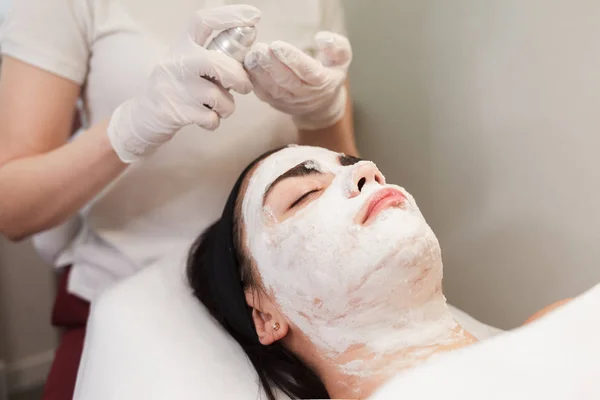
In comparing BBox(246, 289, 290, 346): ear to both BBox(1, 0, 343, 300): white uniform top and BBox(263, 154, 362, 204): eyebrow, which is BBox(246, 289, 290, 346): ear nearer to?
Result: BBox(263, 154, 362, 204): eyebrow

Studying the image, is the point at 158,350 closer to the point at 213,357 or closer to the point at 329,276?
the point at 213,357

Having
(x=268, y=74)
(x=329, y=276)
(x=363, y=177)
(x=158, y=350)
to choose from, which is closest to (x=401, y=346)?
(x=329, y=276)

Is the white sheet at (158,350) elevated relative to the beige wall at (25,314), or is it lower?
elevated

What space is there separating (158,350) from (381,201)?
1.40 ft

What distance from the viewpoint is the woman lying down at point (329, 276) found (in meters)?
0.71

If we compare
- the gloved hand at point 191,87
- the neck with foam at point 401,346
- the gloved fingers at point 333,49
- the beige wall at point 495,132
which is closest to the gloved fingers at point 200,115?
the gloved hand at point 191,87

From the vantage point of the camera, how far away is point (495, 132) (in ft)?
3.62

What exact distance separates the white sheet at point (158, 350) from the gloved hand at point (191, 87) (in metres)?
0.28

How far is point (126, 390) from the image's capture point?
765 millimetres

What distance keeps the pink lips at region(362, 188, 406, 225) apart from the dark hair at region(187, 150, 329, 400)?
23cm

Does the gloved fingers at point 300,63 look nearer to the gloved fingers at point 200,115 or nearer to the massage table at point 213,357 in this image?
the gloved fingers at point 200,115

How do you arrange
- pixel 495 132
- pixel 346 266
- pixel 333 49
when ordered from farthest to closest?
pixel 495 132, pixel 333 49, pixel 346 266

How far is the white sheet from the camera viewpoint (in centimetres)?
78

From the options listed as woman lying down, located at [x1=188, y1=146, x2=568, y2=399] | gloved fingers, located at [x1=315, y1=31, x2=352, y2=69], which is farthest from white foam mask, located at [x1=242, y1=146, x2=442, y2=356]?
gloved fingers, located at [x1=315, y1=31, x2=352, y2=69]
